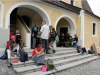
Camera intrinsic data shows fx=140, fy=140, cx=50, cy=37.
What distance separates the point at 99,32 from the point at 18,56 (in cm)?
1295

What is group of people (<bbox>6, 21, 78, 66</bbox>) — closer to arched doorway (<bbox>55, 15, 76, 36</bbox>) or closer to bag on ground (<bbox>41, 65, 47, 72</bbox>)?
bag on ground (<bbox>41, 65, 47, 72</bbox>)

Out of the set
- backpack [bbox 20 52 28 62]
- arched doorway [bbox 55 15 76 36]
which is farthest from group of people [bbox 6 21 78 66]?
arched doorway [bbox 55 15 76 36]

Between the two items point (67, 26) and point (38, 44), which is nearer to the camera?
point (38, 44)

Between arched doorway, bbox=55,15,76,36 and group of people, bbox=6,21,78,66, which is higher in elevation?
arched doorway, bbox=55,15,76,36

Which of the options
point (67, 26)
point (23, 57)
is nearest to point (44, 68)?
point (23, 57)

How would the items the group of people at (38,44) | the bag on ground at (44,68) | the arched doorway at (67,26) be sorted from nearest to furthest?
the bag on ground at (44,68) < the group of people at (38,44) < the arched doorway at (67,26)

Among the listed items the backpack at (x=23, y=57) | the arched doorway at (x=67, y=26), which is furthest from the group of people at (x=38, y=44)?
the arched doorway at (x=67, y=26)

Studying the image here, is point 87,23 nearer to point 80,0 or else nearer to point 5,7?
point 80,0

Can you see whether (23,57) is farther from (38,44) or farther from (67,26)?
(67,26)

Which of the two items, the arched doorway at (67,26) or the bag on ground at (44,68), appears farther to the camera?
the arched doorway at (67,26)

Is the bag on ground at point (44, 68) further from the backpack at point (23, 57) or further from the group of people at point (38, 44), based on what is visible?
the backpack at point (23, 57)

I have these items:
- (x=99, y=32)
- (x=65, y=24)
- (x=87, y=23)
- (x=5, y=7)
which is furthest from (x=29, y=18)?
(x=99, y=32)

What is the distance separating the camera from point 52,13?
1065cm

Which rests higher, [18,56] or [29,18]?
[29,18]
